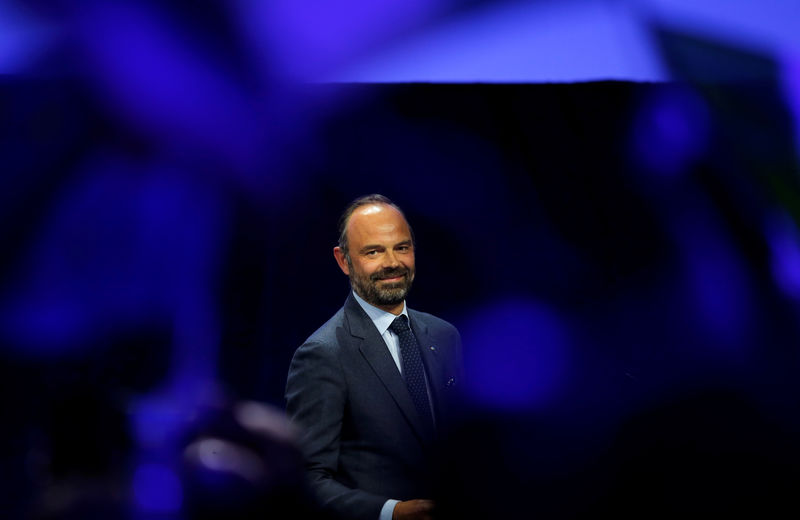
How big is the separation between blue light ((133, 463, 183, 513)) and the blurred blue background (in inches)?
50.3

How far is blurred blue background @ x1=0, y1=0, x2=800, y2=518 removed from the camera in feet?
7.21

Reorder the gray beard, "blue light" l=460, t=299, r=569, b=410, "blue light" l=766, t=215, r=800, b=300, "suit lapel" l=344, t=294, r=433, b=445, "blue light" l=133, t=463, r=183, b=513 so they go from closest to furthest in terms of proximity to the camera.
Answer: "blue light" l=133, t=463, r=183, b=513 < "suit lapel" l=344, t=294, r=433, b=445 < the gray beard < "blue light" l=460, t=299, r=569, b=410 < "blue light" l=766, t=215, r=800, b=300

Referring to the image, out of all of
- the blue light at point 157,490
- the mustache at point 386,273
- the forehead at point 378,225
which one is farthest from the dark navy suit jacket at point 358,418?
the blue light at point 157,490

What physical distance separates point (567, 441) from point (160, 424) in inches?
21.1

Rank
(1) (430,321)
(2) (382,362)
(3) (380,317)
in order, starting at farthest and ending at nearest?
(1) (430,321)
(3) (380,317)
(2) (382,362)

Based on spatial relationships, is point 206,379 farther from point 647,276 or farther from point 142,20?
point 647,276

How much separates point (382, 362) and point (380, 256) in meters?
0.26

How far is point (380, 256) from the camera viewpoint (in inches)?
68.9

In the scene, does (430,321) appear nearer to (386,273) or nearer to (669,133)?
(386,273)

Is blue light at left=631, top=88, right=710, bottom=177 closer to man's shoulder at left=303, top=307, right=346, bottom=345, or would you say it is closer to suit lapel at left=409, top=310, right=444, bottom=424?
suit lapel at left=409, top=310, right=444, bottom=424

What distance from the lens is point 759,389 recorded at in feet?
2.43

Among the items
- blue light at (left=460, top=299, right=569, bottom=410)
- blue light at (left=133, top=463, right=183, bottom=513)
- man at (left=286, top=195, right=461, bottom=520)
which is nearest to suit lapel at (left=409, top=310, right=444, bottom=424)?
man at (left=286, top=195, right=461, bottom=520)

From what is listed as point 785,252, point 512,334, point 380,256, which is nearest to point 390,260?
point 380,256

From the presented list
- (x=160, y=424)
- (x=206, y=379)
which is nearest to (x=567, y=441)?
(x=160, y=424)
